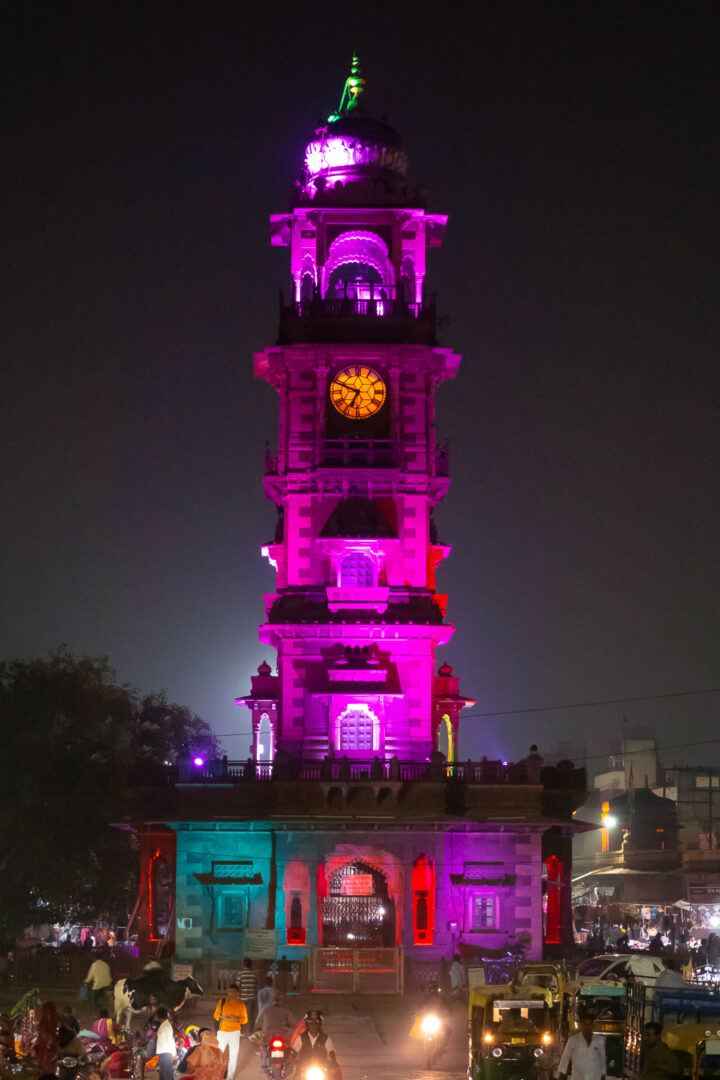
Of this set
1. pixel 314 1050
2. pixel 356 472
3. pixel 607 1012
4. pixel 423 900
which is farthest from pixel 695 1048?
pixel 356 472

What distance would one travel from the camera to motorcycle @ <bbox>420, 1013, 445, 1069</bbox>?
106 ft

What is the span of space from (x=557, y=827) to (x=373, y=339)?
19.0 m

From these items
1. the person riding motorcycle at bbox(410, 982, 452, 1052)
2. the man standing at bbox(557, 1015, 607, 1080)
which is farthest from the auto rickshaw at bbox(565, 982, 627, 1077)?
the person riding motorcycle at bbox(410, 982, 452, 1052)

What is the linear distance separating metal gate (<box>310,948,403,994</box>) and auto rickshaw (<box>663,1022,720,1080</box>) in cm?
2130

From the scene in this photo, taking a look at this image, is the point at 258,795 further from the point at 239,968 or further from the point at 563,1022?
the point at 563,1022

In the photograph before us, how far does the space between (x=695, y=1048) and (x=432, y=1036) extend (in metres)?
9.46

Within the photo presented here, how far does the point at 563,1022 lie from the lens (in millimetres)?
28453

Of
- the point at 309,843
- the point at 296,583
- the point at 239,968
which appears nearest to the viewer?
the point at 239,968

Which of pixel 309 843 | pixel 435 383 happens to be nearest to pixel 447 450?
pixel 435 383

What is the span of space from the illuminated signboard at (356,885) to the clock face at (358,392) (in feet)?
55.1

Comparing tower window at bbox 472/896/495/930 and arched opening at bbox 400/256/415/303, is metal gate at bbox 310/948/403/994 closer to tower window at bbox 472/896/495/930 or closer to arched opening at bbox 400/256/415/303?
tower window at bbox 472/896/495/930

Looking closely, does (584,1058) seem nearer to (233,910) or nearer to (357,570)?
(233,910)

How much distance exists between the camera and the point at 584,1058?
23797mm

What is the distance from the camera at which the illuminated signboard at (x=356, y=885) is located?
2137 inches
